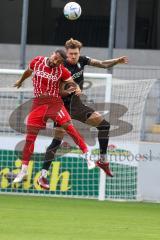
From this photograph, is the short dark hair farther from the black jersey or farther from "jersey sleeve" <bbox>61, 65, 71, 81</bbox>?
the black jersey

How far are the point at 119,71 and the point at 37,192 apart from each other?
4.05 metres

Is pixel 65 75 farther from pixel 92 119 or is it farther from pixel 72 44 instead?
pixel 92 119

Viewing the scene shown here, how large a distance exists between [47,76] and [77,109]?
915 mm

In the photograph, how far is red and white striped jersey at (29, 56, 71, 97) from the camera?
12.5 meters

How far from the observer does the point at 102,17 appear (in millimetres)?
24516

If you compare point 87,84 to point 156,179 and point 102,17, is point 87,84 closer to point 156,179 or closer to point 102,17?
point 156,179

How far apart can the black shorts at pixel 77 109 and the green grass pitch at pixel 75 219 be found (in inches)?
58.4

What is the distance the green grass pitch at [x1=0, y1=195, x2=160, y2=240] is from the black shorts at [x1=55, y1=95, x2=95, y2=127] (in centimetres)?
148

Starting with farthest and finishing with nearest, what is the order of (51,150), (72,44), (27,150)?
1. (51,150)
2. (27,150)
3. (72,44)

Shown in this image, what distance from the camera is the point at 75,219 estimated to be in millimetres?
11195

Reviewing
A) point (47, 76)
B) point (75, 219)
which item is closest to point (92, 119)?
point (47, 76)

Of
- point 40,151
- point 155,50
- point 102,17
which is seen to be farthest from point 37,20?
point 40,151

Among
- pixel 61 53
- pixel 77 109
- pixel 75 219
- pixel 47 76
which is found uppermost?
pixel 61 53

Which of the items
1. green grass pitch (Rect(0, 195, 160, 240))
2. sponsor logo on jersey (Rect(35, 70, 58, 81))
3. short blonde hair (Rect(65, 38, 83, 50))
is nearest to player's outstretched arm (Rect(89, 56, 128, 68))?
short blonde hair (Rect(65, 38, 83, 50))
